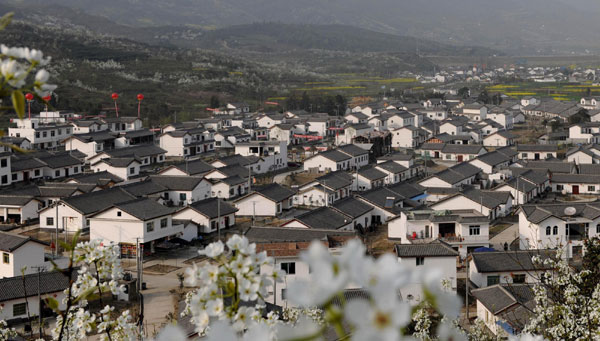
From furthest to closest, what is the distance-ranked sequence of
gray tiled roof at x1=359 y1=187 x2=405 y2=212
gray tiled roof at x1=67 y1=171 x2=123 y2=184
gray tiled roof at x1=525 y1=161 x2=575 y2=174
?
gray tiled roof at x1=525 y1=161 x2=575 y2=174
gray tiled roof at x1=67 y1=171 x2=123 y2=184
gray tiled roof at x1=359 y1=187 x2=405 y2=212

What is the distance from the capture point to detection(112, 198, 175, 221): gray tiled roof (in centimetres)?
1664

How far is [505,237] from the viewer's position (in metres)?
17.8

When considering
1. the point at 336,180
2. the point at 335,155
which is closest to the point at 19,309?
the point at 336,180

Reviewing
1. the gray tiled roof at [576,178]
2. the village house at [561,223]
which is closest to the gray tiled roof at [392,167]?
the gray tiled roof at [576,178]

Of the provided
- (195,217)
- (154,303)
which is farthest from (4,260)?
(195,217)

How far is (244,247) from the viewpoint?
6.44 feet

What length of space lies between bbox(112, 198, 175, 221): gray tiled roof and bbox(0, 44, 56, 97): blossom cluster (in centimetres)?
1497

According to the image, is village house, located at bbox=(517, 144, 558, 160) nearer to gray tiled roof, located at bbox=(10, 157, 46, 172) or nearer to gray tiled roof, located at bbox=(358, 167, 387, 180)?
gray tiled roof, located at bbox=(358, 167, 387, 180)

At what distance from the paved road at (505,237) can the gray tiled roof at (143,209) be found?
26.6 feet

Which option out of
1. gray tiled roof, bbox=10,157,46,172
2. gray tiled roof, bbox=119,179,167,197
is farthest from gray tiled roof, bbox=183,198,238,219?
gray tiled roof, bbox=10,157,46,172

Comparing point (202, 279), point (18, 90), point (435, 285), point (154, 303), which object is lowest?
point (154, 303)

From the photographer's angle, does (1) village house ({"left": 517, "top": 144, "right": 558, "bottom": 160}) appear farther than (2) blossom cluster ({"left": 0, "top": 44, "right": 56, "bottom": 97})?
Yes

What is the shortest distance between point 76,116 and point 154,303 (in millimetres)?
29487

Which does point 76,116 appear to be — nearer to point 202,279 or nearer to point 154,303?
point 154,303
